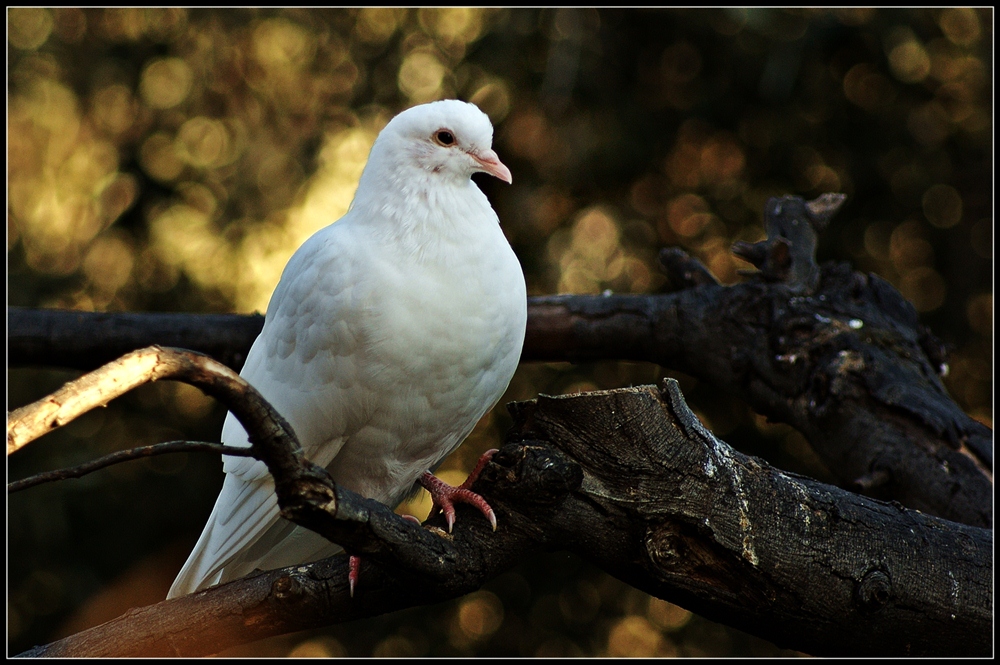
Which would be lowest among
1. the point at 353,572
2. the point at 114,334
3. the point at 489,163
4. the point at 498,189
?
the point at 114,334

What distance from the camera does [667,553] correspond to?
5.08 feet

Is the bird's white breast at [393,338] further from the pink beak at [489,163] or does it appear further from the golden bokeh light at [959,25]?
the golden bokeh light at [959,25]

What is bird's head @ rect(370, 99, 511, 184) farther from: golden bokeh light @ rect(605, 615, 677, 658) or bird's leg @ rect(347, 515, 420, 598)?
golden bokeh light @ rect(605, 615, 677, 658)

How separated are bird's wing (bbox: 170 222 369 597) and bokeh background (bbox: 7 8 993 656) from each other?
1974 mm

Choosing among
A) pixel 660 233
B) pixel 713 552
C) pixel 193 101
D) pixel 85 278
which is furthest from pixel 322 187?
pixel 713 552

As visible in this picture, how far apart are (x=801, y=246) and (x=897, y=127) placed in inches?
63.0

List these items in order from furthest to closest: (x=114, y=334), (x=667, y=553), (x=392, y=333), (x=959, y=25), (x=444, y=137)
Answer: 1. (x=959, y=25)
2. (x=114, y=334)
3. (x=444, y=137)
4. (x=392, y=333)
5. (x=667, y=553)

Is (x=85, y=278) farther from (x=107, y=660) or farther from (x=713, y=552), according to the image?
(x=713, y=552)

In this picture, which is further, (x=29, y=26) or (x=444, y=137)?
(x=29, y=26)

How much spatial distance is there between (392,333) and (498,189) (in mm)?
2453

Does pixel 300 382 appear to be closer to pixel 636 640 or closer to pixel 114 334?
pixel 114 334

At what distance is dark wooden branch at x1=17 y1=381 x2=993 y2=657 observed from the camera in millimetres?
1526

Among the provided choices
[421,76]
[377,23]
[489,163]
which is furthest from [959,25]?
[489,163]

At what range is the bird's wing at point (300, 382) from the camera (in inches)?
73.0
